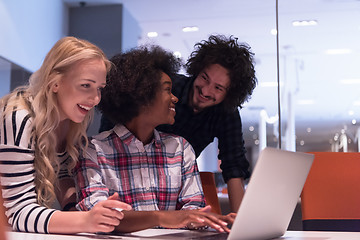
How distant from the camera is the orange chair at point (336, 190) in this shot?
1.91 m

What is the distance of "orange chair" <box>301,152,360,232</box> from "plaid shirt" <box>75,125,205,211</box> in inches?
21.1

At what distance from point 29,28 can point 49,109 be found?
119 inches

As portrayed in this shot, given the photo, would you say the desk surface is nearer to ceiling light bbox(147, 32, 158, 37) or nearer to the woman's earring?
the woman's earring

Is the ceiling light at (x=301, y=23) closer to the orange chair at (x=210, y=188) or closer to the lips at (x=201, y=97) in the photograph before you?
the lips at (x=201, y=97)

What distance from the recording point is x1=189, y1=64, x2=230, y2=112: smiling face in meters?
2.08

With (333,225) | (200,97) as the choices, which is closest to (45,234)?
(200,97)

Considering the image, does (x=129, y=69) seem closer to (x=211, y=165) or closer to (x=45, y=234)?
(x=45, y=234)

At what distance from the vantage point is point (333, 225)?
6.24 feet

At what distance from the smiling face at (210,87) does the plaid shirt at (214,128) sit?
8cm

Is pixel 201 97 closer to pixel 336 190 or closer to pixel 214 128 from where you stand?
pixel 214 128

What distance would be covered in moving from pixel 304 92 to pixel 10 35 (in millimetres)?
2565

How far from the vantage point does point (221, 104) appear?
2230 mm

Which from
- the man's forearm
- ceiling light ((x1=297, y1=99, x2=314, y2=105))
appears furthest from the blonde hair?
ceiling light ((x1=297, y1=99, x2=314, y2=105))

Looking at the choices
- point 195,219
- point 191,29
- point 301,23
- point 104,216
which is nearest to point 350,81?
point 301,23
